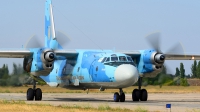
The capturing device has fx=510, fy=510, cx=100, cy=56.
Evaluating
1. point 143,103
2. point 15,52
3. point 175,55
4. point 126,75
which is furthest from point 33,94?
point 175,55

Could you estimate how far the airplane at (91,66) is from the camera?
2773 cm

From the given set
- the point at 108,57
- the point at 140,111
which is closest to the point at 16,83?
the point at 108,57

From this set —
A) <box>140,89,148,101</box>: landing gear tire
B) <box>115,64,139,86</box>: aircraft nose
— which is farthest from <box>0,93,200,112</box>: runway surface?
<box>115,64,139,86</box>: aircraft nose

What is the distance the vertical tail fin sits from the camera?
34134mm

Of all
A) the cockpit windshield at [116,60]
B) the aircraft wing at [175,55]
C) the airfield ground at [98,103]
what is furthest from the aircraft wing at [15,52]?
the aircraft wing at [175,55]

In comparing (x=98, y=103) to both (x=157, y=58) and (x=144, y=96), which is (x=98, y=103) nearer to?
(x=144, y=96)

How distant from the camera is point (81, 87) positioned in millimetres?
31078

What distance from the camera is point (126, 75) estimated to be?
26688mm

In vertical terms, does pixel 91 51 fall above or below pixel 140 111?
above

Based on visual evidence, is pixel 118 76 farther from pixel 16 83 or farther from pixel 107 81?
pixel 16 83

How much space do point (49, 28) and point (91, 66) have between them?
23.3 ft

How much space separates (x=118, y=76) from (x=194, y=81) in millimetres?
44151

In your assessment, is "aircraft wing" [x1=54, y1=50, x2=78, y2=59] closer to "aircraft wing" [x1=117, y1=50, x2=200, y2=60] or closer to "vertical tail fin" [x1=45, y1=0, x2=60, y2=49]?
"vertical tail fin" [x1=45, y1=0, x2=60, y2=49]

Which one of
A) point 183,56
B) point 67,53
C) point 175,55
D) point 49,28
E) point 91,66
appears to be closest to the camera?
point 91,66
